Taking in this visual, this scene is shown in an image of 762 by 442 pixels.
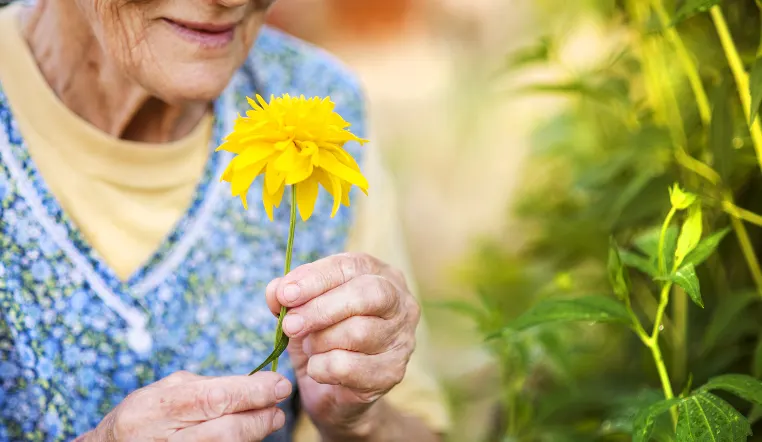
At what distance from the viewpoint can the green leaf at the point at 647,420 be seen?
72 centimetres

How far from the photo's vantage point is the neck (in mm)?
1104

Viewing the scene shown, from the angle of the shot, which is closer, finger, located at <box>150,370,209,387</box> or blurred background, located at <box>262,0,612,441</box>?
finger, located at <box>150,370,209,387</box>

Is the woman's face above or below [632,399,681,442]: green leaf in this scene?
above

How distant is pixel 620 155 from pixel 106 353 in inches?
29.7

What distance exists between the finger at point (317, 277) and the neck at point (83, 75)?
1.50 feet

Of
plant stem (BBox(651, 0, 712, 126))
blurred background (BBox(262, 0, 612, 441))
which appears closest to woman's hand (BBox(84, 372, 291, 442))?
plant stem (BBox(651, 0, 712, 126))

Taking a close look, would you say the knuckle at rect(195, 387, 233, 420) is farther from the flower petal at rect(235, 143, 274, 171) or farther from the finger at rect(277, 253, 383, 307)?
the flower petal at rect(235, 143, 274, 171)

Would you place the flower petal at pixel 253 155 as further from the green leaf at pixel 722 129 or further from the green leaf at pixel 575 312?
the green leaf at pixel 722 129

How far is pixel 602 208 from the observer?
1244 millimetres

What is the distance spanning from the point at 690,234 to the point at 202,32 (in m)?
0.60

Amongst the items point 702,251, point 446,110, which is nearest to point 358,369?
point 702,251

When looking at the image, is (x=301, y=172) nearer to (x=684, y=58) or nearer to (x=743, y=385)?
(x=743, y=385)

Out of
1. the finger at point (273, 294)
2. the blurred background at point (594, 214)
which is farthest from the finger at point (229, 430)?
the blurred background at point (594, 214)

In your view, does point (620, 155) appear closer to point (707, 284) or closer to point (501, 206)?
point (707, 284)
